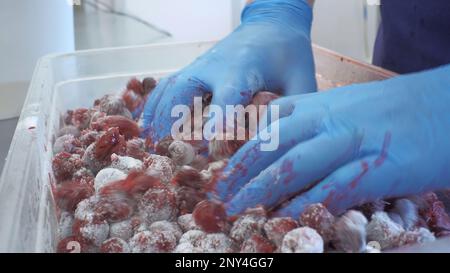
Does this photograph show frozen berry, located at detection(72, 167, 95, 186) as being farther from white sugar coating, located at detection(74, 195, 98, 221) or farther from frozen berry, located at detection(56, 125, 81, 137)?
frozen berry, located at detection(56, 125, 81, 137)

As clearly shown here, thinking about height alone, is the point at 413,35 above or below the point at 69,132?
above

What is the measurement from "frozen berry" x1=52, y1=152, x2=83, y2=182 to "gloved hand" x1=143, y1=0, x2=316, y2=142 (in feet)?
0.46

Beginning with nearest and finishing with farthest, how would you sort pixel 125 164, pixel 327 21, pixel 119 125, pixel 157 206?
pixel 157 206, pixel 125 164, pixel 119 125, pixel 327 21

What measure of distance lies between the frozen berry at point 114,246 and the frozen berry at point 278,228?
15cm

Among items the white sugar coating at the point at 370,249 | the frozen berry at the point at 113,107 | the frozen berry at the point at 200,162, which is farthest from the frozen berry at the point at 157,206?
the frozen berry at the point at 113,107

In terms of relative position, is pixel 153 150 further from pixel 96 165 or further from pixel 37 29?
pixel 37 29

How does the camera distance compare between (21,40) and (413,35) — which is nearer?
(21,40)

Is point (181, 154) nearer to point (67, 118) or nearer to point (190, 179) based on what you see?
point (190, 179)

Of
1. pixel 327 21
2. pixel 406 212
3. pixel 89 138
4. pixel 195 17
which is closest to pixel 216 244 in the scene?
pixel 406 212

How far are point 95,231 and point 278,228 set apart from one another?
0.20m

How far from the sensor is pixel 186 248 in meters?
0.47

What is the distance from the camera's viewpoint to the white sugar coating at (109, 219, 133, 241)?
0.52 m

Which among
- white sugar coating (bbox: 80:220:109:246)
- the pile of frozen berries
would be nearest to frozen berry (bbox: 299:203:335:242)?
the pile of frozen berries
